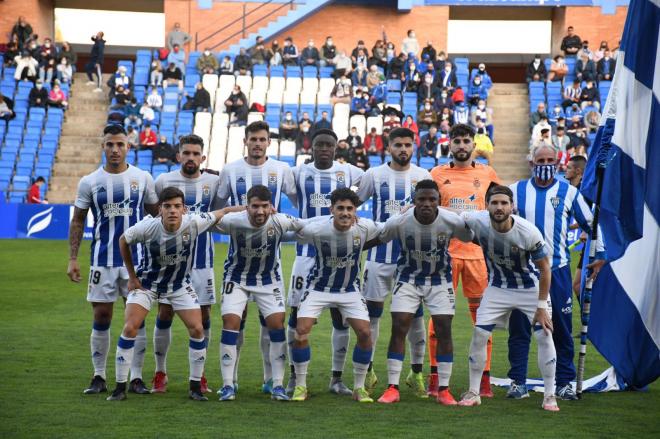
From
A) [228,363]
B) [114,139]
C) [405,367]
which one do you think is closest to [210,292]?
[228,363]

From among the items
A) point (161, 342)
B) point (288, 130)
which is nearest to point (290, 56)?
point (288, 130)

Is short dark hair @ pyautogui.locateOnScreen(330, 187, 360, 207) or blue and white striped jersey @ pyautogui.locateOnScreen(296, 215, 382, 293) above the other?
short dark hair @ pyautogui.locateOnScreen(330, 187, 360, 207)

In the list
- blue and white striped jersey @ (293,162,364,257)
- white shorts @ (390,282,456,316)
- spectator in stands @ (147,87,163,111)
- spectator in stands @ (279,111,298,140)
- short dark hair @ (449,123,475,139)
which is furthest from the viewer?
spectator in stands @ (147,87,163,111)

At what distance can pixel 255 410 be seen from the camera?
26.9ft

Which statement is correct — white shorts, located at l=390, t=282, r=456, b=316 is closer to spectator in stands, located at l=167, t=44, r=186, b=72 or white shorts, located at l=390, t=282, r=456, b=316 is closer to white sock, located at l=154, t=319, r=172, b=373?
white sock, located at l=154, t=319, r=172, b=373

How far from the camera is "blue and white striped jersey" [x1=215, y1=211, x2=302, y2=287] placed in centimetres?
879

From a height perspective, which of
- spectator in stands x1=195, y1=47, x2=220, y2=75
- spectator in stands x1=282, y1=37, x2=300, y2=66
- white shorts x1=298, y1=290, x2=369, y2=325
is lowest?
white shorts x1=298, y1=290, x2=369, y2=325

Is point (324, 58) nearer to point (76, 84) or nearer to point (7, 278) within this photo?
point (76, 84)

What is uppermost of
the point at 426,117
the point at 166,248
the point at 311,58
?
the point at 311,58

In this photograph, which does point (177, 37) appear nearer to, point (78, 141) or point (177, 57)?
point (177, 57)

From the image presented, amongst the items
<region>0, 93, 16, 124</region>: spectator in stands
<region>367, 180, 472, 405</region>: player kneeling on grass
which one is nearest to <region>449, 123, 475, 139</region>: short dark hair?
<region>367, 180, 472, 405</region>: player kneeling on grass

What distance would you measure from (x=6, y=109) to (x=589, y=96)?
1724cm

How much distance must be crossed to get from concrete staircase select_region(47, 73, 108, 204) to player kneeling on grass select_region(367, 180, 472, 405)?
22.0 metres

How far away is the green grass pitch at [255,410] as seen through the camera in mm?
7438
